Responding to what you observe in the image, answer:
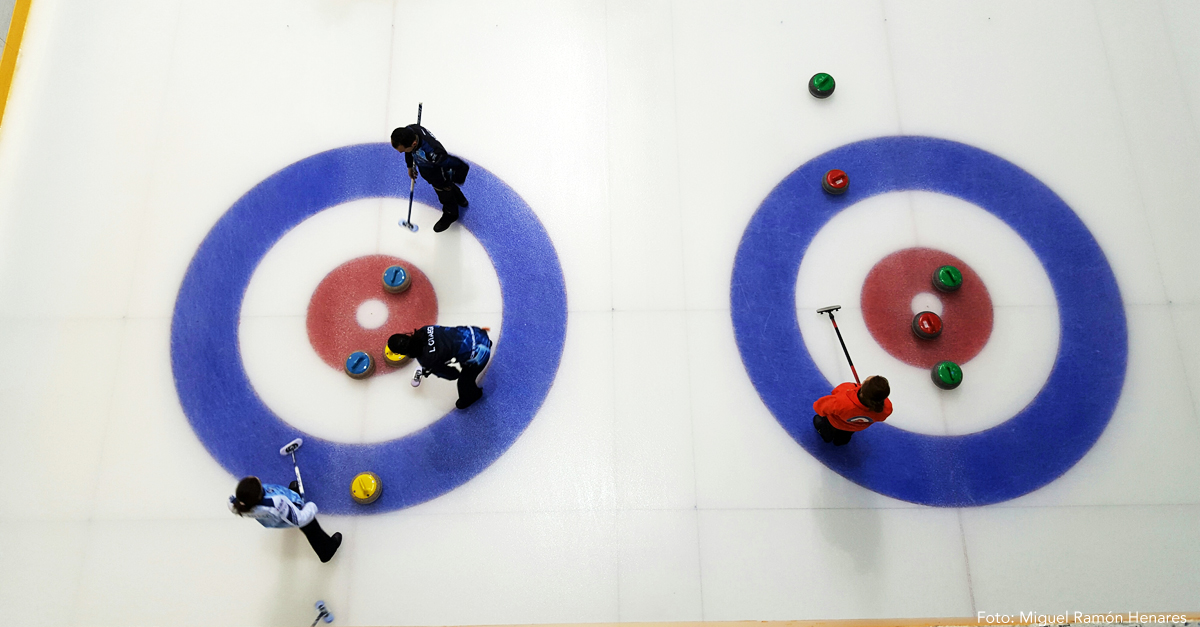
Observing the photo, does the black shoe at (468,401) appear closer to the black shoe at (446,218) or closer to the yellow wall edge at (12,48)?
the black shoe at (446,218)

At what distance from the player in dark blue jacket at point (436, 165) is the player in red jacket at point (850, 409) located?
3021 mm

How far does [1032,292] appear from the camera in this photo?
15.9 feet

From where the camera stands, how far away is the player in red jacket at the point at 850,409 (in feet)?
12.2

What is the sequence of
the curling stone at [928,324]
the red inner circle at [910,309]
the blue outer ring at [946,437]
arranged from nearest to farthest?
the blue outer ring at [946,437]
the curling stone at [928,324]
the red inner circle at [910,309]

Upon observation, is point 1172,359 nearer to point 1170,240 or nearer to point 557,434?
point 1170,240

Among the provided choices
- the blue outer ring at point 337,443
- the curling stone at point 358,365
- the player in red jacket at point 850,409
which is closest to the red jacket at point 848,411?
the player in red jacket at point 850,409

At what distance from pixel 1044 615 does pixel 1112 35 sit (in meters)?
4.88

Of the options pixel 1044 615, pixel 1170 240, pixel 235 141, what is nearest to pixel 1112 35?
pixel 1170 240

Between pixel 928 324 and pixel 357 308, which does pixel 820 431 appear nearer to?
pixel 928 324

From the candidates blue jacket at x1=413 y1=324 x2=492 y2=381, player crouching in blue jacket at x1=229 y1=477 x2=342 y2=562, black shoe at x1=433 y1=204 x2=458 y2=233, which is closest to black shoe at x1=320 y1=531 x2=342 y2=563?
player crouching in blue jacket at x1=229 y1=477 x2=342 y2=562

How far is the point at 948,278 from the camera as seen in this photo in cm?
472

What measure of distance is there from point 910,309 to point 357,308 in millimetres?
4138

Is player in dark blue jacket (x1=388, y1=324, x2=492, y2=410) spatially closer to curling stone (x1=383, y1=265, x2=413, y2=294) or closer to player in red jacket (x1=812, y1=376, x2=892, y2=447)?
curling stone (x1=383, y1=265, x2=413, y2=294)

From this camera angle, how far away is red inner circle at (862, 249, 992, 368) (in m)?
4.71
